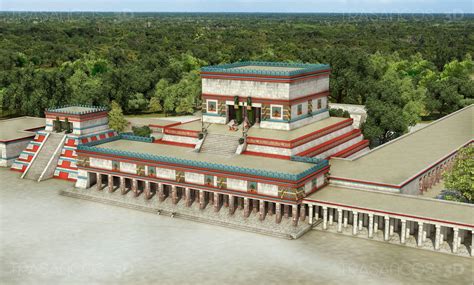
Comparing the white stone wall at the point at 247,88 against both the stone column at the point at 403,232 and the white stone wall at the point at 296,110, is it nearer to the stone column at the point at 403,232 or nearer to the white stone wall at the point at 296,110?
the white stone wall at the point at 296,110

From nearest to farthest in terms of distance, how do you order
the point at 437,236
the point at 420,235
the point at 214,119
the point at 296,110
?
the point at 437,236
the point at 420,235
the point at 296,110
the point at 214,119

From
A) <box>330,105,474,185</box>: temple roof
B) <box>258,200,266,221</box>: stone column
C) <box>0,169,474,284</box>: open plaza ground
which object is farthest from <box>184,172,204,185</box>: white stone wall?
<box>330,105,474,185</box>: temple roof

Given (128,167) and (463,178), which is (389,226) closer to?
(463,178)

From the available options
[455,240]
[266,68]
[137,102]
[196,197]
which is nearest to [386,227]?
[455,240]

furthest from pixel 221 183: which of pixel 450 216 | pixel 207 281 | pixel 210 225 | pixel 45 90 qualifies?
pixel 45 90

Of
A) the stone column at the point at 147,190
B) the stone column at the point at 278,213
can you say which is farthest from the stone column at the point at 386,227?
the stone column at the point at 147,190

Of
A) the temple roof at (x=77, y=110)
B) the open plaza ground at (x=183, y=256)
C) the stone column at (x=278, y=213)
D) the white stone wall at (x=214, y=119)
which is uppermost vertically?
the white stone wall at (x=214, y=119)

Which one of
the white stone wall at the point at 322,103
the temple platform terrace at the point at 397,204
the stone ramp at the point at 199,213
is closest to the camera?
the temple platform terrace at the point at 397,204
